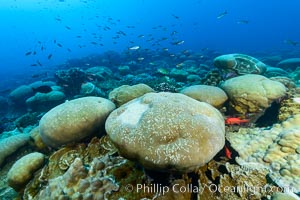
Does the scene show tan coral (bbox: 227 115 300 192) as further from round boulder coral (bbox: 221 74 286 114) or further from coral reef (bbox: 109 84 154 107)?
coral reef (bbox: 109 84 154 107)

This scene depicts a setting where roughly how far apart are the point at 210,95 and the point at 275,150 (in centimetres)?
207

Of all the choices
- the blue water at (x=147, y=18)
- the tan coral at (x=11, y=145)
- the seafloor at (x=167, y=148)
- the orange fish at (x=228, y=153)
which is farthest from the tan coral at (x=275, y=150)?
the blue water at (x=147, y=18)

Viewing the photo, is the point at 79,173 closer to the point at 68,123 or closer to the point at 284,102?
the point at 68,123

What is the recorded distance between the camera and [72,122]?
453cm

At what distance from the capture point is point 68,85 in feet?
43.3

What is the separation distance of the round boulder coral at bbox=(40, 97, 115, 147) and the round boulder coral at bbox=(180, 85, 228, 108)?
2205 millimetres

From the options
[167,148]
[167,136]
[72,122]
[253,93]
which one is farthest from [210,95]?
[72,122]

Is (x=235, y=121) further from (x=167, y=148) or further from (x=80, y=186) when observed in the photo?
(x=80, y=186)

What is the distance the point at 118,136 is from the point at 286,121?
332cm

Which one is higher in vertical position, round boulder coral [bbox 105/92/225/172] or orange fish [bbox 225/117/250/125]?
round boulder coral [bbox 105/92/225/172]

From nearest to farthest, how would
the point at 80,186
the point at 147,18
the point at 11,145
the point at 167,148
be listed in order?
the point at 167,148, the point at 80,186, the point at 11,145, the point at 147,18

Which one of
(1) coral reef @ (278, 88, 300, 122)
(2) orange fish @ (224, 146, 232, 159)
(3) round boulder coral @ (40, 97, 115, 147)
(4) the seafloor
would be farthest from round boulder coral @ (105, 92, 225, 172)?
(1) coral reef @ (278, 88, 300, 122)

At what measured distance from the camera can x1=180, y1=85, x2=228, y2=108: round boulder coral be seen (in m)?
5.50

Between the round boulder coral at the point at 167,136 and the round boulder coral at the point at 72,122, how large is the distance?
113 cm
